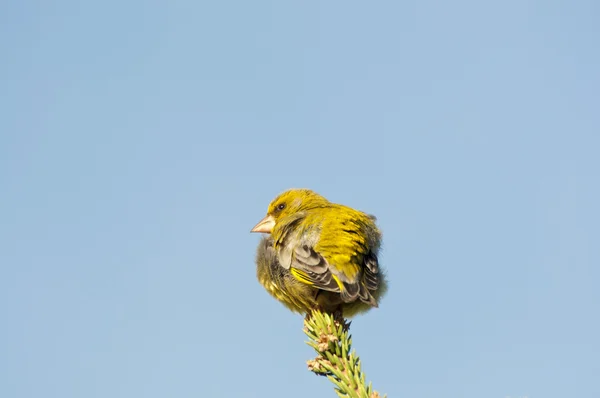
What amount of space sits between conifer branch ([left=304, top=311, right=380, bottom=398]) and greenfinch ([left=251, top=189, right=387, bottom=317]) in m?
0.78

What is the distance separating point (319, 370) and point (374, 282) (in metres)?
1.70

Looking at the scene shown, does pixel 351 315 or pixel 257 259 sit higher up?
pixel 257 259

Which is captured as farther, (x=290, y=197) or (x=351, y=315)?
(x=290, y=197)

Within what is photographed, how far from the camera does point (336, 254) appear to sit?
5.87m

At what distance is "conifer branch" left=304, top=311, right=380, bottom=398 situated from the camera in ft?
12.5

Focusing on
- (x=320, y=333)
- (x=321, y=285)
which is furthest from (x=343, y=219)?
(x=320, y=333)

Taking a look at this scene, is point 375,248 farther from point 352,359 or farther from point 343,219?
point 352,359

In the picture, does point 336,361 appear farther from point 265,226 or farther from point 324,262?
point 265,226

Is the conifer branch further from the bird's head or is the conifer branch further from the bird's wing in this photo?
the bird's head

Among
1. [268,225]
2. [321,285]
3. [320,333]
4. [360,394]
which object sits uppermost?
[268,225]

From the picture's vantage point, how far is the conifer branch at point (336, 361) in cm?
380

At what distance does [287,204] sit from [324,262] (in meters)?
1.80

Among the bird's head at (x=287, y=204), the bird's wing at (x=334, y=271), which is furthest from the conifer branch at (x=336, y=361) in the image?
the bird's head at (x=287, y=204)

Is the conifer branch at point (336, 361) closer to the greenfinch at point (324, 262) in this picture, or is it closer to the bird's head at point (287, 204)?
the greenfinch at point (324, 262)
